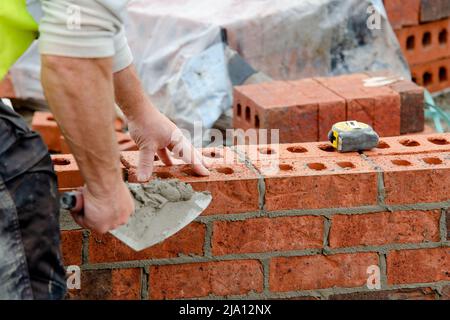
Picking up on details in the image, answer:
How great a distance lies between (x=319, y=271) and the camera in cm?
309

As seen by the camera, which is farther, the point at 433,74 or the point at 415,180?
the point at 433,74

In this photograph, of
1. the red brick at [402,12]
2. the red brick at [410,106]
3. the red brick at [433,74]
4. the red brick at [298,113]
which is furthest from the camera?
the red brick at [433,74]

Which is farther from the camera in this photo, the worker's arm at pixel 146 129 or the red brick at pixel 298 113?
the red brick at pixel 298 113

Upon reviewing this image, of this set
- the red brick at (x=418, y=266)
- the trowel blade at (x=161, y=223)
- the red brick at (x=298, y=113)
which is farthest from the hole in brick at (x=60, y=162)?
the red brick at (x=298, y=113)

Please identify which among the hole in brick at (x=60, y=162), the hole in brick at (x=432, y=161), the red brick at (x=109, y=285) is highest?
the hole in brick at (x=60, y=162)

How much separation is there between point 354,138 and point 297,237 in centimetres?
40

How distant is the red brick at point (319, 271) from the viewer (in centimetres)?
307

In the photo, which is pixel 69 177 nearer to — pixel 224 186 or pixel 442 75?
pixel 224 186

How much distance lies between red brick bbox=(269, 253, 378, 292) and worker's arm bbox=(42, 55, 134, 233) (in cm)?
79

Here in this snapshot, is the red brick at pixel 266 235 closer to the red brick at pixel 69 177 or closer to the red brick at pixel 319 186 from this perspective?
the red brick at pixel 319 186

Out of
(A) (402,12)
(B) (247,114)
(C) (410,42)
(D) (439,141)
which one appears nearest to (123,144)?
(B) (247,114)

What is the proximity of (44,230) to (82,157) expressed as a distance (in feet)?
0.69

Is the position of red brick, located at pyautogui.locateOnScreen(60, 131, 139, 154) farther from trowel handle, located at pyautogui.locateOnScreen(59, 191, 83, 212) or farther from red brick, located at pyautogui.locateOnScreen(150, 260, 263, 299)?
trowel handle, located at pyautogui.locateOnScreen(59, 191, 83, 212)
